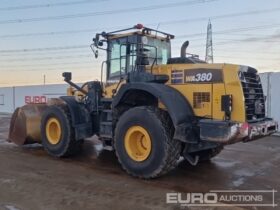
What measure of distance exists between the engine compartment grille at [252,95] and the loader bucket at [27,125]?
5.47 metres

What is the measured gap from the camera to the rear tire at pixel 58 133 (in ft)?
29.5

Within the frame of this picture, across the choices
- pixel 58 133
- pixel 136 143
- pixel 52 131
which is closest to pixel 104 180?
pixel 136 143

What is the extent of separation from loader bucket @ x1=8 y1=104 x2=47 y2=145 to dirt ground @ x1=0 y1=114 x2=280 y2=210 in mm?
355

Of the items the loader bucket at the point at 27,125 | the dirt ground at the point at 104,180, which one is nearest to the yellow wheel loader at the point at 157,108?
the dirt ground at the point at 104,180

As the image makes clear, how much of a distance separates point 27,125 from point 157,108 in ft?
13.8

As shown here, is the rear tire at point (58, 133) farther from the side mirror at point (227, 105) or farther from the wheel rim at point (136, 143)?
the side mirror at point (227, 105)

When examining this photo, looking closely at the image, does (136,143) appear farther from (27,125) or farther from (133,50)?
(27,125)

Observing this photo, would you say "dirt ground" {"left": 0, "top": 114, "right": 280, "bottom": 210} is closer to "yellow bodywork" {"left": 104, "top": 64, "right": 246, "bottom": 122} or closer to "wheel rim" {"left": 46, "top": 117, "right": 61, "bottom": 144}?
"wheel rim" {"left": 46, "top": 117, "right": 61, "bottom": 144}

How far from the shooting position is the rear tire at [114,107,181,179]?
689cm

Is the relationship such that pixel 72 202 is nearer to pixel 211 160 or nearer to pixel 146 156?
pixel 146 156

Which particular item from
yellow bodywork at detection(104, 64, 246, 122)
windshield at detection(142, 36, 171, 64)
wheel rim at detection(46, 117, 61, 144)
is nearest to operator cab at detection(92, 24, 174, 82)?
windshield at detection(142, 36, 171, 64)

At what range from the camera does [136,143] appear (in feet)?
24.7

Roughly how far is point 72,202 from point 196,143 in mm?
2412

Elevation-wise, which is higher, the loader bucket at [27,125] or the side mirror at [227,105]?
the side mirror at [227,105]
